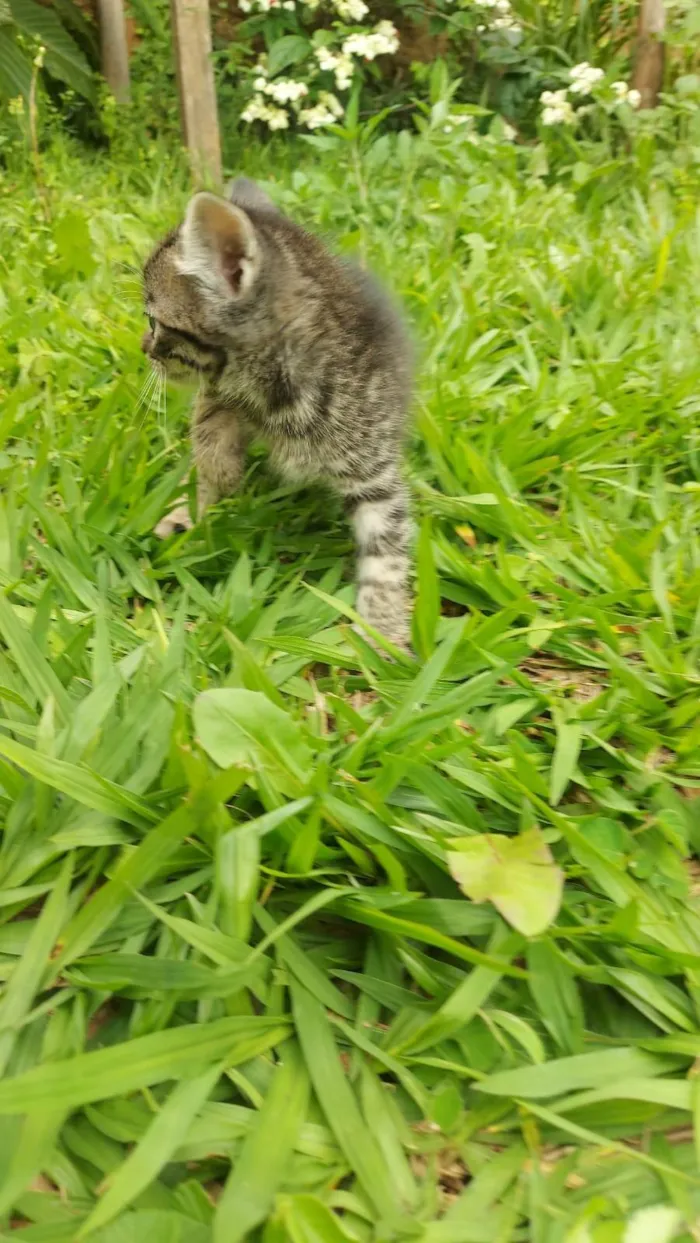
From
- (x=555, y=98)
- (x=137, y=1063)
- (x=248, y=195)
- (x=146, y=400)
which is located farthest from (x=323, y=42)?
(x=137, y=1063)

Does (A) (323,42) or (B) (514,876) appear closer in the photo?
(B) (514,876)

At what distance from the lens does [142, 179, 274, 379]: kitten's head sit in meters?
1.62

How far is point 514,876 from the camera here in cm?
107

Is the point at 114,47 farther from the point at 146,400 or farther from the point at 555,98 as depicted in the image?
the point at 146,400

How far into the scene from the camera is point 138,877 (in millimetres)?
1051

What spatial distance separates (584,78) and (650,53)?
360mm

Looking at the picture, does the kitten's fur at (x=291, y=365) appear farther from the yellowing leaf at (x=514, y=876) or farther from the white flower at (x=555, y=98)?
the white flower at (x=555, y=98)

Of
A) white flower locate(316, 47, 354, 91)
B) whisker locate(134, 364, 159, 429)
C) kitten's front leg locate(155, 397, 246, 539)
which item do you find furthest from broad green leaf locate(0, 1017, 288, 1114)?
white flower locate(316, 47, 354, 91)

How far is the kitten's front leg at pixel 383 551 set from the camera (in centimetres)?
169

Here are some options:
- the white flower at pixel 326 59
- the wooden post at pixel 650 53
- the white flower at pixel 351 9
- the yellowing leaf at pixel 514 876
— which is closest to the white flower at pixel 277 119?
the white flower at pixel 326 59

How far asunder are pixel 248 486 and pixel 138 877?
124 cm

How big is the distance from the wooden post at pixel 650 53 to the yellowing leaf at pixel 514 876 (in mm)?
4295

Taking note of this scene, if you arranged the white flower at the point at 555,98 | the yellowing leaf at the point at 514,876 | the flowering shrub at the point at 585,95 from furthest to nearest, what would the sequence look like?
the white flower at the point at 555,98 < the flowering shrub at the point at 585,95 < the yellowing leaf at the point at 514,876

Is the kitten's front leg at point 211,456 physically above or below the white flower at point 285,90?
below
